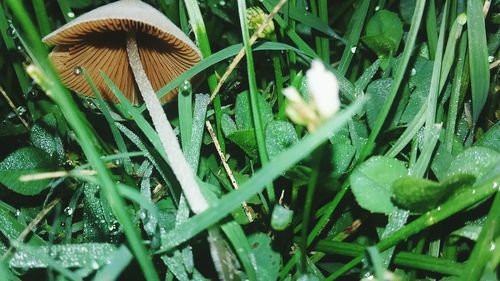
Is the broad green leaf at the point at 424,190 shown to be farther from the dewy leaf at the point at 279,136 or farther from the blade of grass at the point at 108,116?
the blade of grass at the point at 108,116

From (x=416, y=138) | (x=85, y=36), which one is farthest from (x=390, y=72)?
(x=85, y=36)

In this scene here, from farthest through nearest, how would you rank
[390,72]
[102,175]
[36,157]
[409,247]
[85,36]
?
[85,36] < [390,72] < [36,157] < [409,247] < [102,175]

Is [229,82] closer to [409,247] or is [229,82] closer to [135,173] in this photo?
[135,173]

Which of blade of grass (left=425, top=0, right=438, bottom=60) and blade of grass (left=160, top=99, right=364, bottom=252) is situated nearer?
blade of grass (left=160, top=99, right=364, bottom=252)

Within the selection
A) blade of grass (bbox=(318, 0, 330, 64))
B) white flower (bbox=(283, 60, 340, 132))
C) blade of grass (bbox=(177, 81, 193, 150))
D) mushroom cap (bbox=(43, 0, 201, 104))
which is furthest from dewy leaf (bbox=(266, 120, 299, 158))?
white flower (bbox=(283, 60, 340, 132))

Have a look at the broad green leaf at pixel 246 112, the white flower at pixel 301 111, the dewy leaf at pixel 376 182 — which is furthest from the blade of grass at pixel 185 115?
the white flower at pixel 301 111

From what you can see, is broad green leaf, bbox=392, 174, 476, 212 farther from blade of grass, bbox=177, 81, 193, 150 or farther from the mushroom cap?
the mushroom cap
